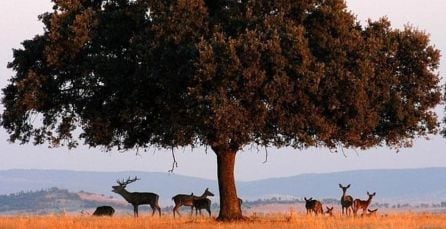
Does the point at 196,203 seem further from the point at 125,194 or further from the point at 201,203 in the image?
the point at 125,194

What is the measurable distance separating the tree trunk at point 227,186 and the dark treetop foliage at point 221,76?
1.57 meters

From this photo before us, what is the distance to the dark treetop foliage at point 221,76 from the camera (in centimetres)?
3897

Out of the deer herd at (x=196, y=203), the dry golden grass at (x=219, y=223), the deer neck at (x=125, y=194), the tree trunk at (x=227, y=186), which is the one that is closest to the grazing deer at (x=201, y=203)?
the deer herd at (x=196, y=203)

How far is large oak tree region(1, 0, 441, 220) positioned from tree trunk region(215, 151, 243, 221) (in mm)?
44

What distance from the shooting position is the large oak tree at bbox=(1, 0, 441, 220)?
39.0 meters

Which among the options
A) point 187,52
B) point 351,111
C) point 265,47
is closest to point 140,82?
point 187,52

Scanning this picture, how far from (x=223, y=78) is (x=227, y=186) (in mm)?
8103

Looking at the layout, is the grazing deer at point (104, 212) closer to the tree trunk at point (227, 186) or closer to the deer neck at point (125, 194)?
the deer neck at point (125, 194)

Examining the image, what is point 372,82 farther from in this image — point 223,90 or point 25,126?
point 25,126

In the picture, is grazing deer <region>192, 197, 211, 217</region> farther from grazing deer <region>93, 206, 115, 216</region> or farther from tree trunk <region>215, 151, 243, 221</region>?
tree trunk <region>215, 151, 243, 221</region>

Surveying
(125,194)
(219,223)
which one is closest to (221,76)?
(219,223)

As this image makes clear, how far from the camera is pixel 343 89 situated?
40.5 meters

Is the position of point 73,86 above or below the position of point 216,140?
above

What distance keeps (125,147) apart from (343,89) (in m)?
10.7
